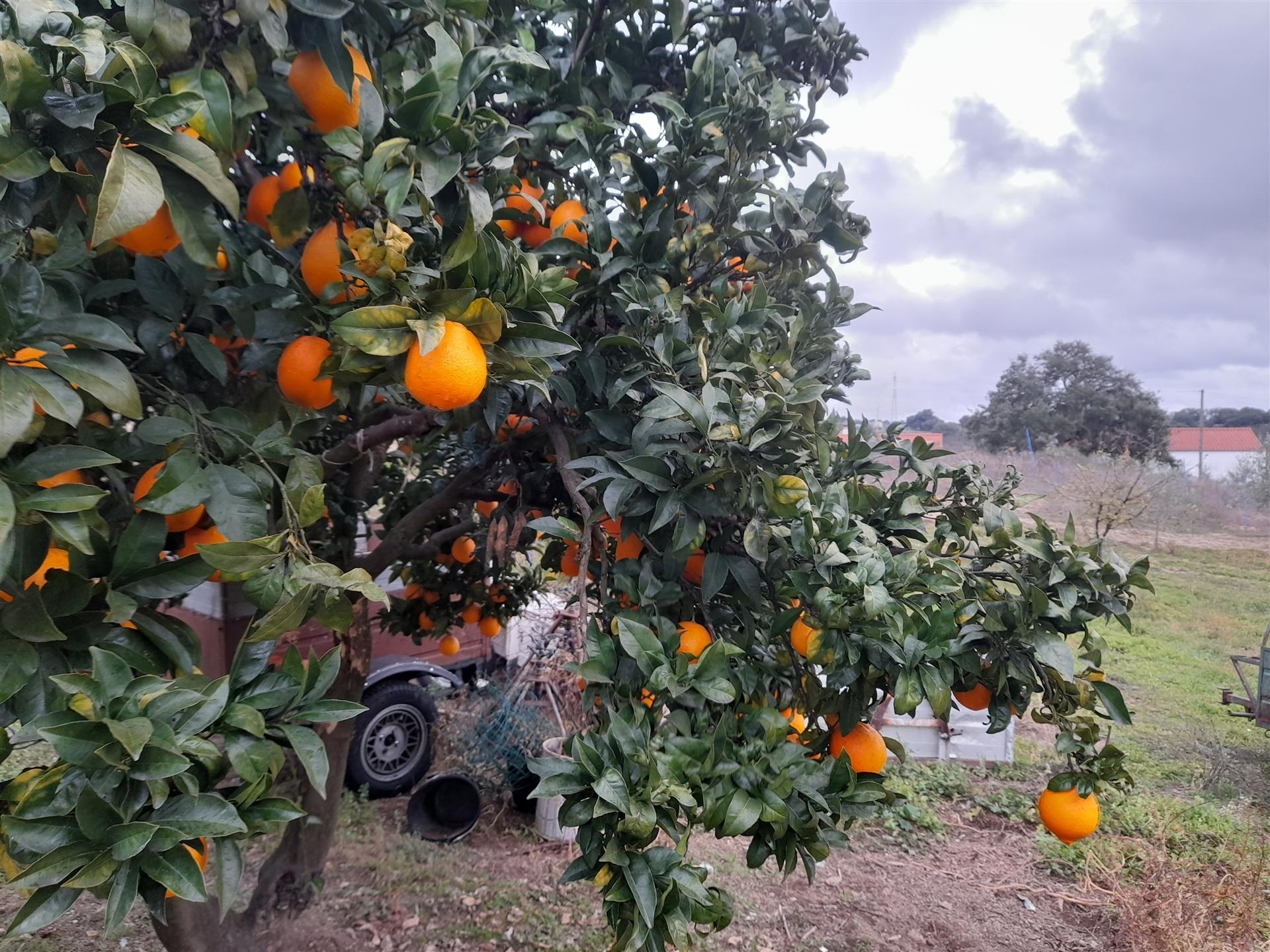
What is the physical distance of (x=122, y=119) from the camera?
2.68ft

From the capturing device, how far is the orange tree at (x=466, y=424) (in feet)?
2.65

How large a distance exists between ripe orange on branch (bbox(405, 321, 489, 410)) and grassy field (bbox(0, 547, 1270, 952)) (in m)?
2.50

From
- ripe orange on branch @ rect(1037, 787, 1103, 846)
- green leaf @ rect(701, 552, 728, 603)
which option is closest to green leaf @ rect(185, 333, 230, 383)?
green leaf @ rect(701, 552, 728, 603)

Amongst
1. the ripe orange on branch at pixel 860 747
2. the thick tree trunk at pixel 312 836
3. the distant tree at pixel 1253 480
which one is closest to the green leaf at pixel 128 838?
the ripe orange on branch at pixel 860 747

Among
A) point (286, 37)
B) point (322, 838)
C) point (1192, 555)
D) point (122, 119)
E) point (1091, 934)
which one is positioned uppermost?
point (286, 37)

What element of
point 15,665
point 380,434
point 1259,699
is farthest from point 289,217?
point 1259,699

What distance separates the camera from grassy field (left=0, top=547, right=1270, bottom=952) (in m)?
2.78

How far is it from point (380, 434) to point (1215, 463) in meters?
10.7

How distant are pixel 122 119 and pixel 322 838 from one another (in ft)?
8.09

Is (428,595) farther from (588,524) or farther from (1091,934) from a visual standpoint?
(1091,934)

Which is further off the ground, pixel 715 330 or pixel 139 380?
pixel 715 330

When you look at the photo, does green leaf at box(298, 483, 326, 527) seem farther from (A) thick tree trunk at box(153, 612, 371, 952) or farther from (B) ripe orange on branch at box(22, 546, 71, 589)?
(A) thick tree trunk at box(153, 612, 371, 952)

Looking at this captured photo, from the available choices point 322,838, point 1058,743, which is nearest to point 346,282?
point 1058,743

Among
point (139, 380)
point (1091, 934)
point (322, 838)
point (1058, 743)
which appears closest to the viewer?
point (139, 380)
